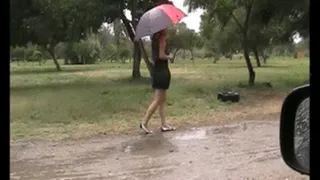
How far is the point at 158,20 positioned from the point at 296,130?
6.40 meters

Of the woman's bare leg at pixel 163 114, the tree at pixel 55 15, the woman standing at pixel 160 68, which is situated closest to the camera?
the woman standing at pixel 160 68

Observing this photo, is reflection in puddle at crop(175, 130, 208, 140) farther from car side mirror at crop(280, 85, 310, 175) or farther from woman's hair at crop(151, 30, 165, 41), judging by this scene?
car side mirror at crop(280, 85, 310, 175)

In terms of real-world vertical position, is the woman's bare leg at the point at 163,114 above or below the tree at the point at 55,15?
below

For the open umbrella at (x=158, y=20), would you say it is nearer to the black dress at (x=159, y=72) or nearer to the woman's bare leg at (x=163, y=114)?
the black dress at (x=159, y=72)

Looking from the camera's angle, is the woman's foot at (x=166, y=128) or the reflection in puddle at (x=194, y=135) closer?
the reflection in puddle at (x=194, y=135)

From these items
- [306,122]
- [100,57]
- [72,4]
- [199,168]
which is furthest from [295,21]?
[100,57]

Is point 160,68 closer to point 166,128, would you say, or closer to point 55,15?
point 166,128

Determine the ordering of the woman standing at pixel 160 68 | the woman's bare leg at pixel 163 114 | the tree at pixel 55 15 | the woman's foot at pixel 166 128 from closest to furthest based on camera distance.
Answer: the woman standing at pixel 160 68 → the woman's bare leg at pixel 163 114 → the woman's foot at pixel 166 128 → the tree at pixel 55 15

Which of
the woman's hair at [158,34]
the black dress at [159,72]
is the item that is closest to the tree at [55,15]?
the woman's hair at [158,34]

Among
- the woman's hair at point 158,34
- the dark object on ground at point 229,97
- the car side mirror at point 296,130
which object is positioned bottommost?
the dark object on ground at point 229,97

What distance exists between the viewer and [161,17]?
8.02 metres

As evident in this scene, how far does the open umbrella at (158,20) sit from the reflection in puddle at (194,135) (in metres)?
1.69

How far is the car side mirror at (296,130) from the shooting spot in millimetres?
1670

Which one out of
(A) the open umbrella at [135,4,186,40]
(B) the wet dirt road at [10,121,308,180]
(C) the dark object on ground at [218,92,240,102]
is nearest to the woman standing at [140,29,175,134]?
(A) the open umbrella at [135,4,186,40]
